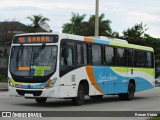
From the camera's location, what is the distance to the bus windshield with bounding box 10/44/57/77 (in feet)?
58.1

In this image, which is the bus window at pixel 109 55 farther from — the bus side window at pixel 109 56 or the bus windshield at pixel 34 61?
the bus windshield at pixel 34 61

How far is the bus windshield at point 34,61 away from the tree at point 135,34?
41.4m

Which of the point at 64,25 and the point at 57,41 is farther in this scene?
the point at 64,25

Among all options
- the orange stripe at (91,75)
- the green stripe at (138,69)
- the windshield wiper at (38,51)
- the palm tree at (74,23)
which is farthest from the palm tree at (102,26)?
the windshield wiper at (38,51)

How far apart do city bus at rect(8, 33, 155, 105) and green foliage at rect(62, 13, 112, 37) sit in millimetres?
44421

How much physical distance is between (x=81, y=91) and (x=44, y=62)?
2.19 metres

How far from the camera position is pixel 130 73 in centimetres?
2425

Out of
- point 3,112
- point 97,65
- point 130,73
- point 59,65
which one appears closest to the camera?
point 3,112

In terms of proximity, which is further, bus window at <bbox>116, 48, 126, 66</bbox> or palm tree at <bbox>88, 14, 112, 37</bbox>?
palm tree at <bbox>88, 14, 112, 37</bbox>

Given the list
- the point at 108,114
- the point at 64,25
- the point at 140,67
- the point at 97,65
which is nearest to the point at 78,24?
the point at 64,25

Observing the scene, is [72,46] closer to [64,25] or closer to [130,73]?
[130,73]

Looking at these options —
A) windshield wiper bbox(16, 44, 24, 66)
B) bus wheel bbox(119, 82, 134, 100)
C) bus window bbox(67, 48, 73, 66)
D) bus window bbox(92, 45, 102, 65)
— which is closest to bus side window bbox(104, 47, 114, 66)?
bus window bbox(92, 45, 102, 65)

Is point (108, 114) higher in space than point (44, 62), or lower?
lower

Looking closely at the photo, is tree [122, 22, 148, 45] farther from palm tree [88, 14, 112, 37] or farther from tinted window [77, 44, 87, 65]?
tinted window [77, 44, 87, 65]
